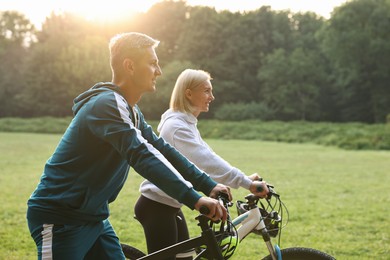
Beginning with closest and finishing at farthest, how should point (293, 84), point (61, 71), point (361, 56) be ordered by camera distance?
point (361, 56)
point (61, 71)
point (293, 84)

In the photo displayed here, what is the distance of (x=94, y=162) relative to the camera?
2.69m

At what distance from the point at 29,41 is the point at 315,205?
238ft

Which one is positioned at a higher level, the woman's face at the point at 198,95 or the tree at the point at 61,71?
the woman's face at the point at 198,95

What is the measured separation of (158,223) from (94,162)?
133 cm

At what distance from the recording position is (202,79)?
4.07 meters

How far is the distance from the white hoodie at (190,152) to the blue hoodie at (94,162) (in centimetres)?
88

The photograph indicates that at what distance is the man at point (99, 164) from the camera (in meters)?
2.56

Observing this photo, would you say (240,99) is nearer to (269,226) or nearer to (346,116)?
(346,116)

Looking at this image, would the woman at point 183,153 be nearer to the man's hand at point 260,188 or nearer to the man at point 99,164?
→ the man's hand at point 260,188

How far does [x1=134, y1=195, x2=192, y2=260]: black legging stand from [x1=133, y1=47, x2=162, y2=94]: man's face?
4.19ft

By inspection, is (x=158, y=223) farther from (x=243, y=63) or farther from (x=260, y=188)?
(x=243, y=63)

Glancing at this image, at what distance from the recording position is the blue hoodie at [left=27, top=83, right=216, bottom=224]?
2.56 metres

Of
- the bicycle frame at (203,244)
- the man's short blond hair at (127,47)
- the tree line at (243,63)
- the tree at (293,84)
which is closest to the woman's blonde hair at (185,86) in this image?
the man's short blond hair at (127,47)

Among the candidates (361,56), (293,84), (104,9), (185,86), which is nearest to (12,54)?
(104,9)
